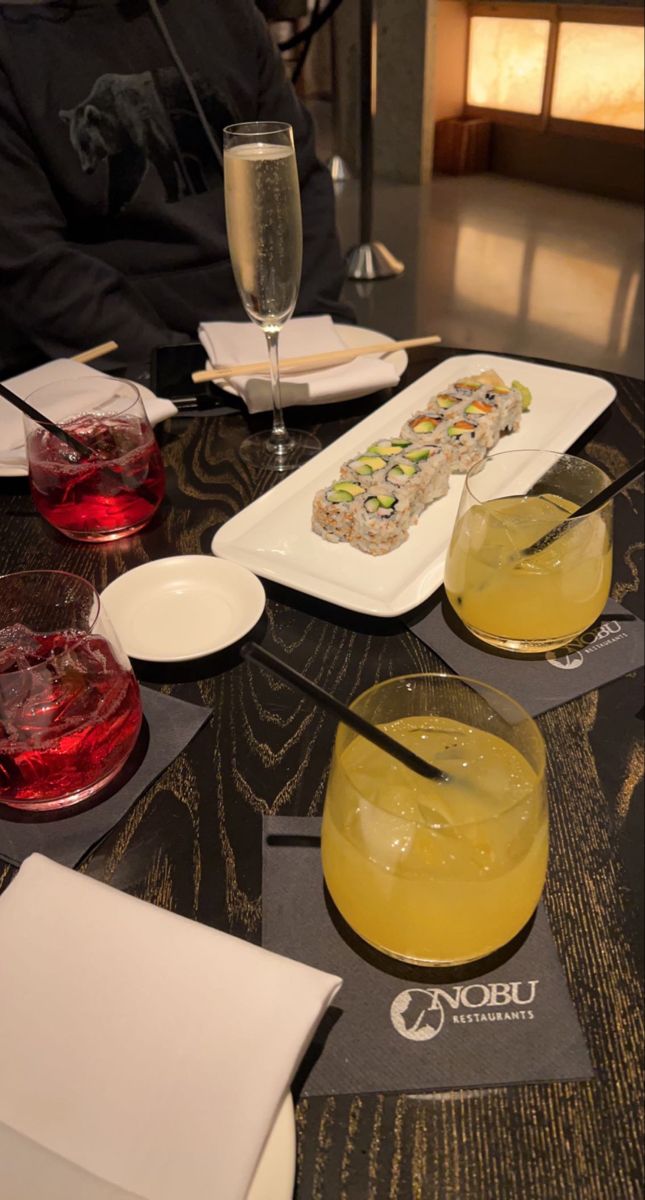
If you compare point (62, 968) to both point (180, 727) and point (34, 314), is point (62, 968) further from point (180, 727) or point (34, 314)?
point (34, 314)

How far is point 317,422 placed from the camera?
158 centimetres

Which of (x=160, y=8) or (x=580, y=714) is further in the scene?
(x=160, y=8)

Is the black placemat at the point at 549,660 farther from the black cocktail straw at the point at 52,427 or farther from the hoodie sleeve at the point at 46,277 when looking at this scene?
the hoodie sleeve at the point at 46,277

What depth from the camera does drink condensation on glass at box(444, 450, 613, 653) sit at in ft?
3.03

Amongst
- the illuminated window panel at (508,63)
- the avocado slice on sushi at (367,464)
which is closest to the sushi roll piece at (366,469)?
the avocado slice on sushi at (367,464)

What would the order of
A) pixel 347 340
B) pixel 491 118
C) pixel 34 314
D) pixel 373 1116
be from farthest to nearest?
pixel 491 118
pixel 34 314
pixel 347 340
pixel 373 1116

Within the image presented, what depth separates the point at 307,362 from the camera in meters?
1.59

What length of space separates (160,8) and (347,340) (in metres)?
1.04

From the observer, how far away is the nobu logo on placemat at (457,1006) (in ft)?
2.11

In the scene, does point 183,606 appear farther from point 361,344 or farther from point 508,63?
point 508,63

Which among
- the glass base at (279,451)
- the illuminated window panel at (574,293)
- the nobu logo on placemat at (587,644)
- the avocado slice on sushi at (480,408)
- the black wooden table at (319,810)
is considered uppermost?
the avocado slice on sushi at (480,408)

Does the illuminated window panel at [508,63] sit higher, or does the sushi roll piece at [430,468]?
the illuminated window panel at [508,63]

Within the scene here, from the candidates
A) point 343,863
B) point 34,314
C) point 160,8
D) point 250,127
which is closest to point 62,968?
point 343,863

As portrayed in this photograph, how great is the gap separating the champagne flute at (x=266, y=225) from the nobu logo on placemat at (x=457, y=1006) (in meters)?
0.94
